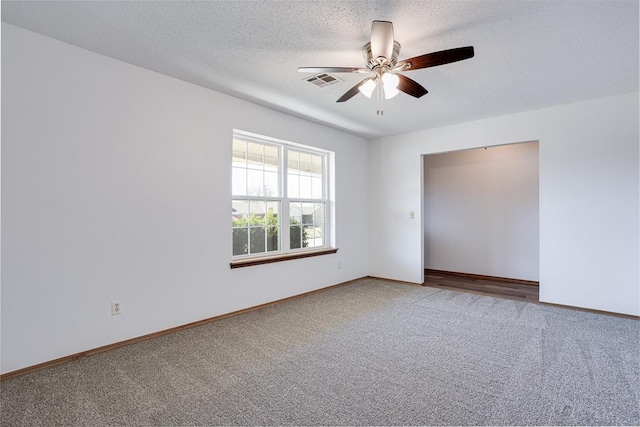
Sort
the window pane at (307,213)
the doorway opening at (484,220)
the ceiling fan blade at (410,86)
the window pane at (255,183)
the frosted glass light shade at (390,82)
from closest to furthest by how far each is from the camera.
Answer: the frosted glass light shade at (390,82) < the ceiling fan blade at (410,86) < the window pane at (255,183) < the window pane at (307,213) < the doorway opening at (484,220)

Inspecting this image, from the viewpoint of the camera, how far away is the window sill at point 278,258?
11.8ft

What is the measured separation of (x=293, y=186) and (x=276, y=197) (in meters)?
0.38

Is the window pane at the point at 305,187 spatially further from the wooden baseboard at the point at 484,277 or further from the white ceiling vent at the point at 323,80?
the wooden baseboard at the point at 484,277

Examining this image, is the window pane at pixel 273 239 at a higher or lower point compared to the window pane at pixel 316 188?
lower

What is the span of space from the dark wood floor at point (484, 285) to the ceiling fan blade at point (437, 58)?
3.51 meters

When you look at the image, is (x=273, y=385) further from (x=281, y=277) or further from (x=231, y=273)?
(x=281, y=277)

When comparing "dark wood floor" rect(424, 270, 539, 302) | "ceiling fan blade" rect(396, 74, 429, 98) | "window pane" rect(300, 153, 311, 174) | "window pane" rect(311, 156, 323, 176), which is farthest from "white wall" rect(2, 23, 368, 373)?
"dark wood floor" rect(424, 270, 539, 302)

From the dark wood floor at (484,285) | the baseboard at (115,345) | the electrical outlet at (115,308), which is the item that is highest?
the electrical outlet at (115,308)

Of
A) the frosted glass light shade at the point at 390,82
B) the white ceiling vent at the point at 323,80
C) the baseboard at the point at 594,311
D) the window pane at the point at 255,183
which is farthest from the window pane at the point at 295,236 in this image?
the baseboard at the point at 594,311

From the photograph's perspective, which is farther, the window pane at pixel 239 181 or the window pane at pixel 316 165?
the window pane at pixel 316 165

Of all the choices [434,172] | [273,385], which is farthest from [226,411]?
[434,172]

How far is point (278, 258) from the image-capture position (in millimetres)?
3982

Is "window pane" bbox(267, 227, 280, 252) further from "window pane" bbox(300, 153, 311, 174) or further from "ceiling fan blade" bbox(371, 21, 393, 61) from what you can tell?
"ceiling fan blade" bbox(371, 21, 393, 61)

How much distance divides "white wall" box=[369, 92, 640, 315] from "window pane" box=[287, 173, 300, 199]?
245 cm
